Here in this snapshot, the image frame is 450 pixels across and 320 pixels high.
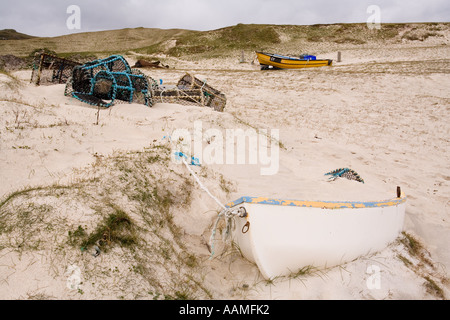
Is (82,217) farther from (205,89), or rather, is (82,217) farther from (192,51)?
(192,51)

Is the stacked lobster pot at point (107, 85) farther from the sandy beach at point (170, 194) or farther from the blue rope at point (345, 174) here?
the blue rope at point (345, 174)

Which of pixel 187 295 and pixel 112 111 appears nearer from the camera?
pixel 187 295

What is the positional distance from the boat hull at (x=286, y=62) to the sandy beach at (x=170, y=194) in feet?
47.2

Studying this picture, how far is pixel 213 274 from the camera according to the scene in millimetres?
3051

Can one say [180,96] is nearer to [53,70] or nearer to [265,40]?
[53,70]

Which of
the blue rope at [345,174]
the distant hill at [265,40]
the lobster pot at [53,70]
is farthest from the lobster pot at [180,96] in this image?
the distant hill at [265,40]

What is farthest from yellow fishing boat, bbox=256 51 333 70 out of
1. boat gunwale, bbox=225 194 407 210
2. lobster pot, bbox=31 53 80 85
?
boat gunwale, bbox=225 194 407 210

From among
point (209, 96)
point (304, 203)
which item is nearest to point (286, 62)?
point (209, 96)

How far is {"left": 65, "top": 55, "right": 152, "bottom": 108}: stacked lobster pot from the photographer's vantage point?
746cm

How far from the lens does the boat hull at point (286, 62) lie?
21.9 m

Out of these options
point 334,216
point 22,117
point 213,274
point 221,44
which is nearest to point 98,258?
point 213,274

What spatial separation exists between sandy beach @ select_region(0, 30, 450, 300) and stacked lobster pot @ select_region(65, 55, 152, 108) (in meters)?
0.40

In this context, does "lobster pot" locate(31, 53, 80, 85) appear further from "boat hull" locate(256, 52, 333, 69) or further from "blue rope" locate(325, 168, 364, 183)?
"boat hull" locate(256, 52, 333, 69)
